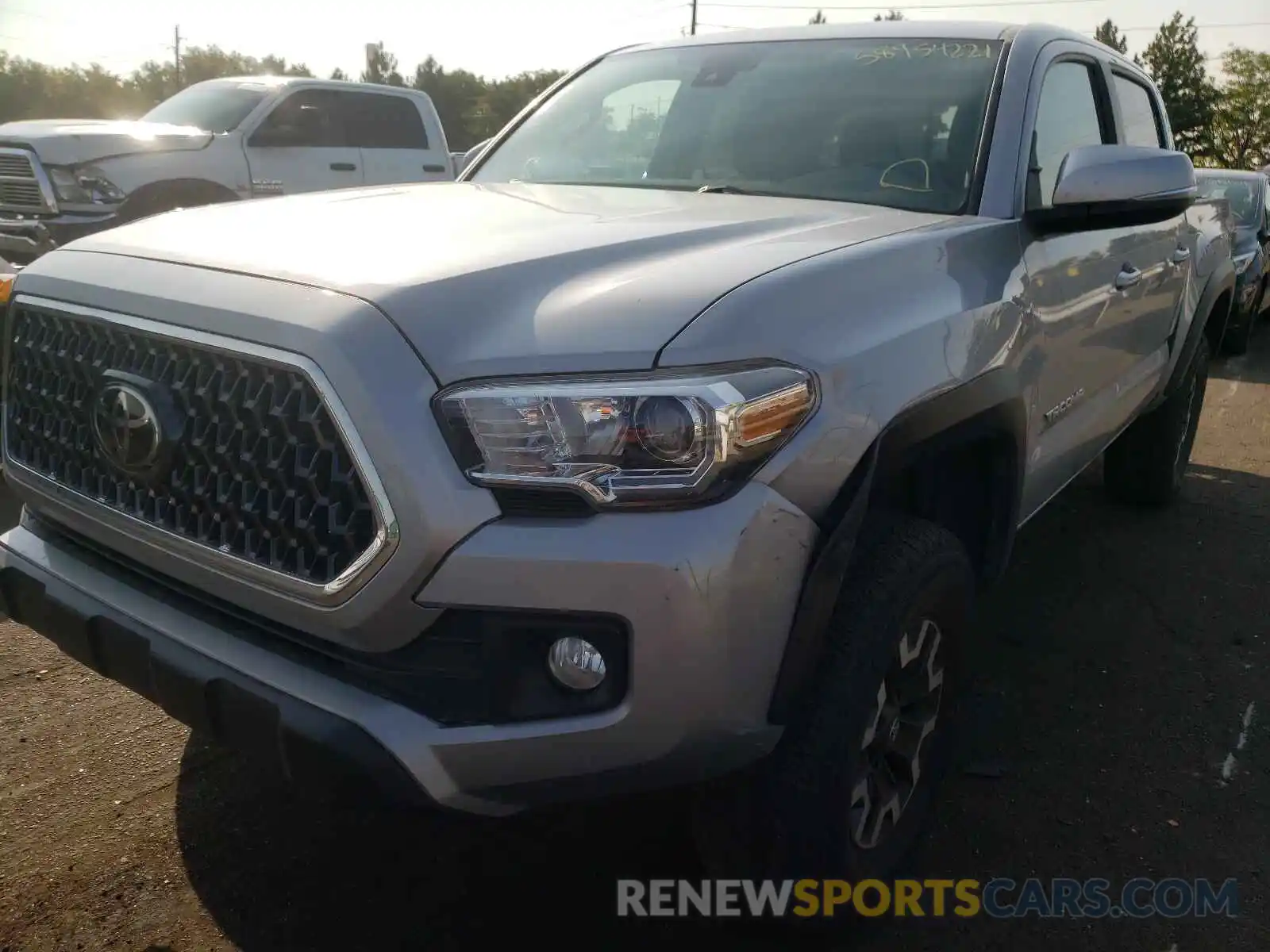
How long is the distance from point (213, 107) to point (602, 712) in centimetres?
948

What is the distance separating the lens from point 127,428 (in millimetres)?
2041

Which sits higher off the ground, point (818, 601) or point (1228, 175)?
point (1228, 175)

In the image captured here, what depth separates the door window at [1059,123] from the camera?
3033 millimetres

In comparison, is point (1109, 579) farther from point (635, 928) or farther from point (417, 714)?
point (417, 714)


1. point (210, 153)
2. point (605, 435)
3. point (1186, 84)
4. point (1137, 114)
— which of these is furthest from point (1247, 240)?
point (1186, 84)

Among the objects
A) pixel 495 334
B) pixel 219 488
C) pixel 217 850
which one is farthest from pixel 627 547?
pixel 217 850

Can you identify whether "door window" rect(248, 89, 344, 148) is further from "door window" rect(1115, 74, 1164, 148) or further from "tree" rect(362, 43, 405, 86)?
"tree" rect(362, 43, 405, 86)

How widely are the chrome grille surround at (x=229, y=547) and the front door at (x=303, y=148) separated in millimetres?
7493

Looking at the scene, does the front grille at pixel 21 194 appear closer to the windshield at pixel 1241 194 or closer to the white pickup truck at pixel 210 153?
the white pickup truck at pixel 210 153

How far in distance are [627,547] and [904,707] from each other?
1.03 metres

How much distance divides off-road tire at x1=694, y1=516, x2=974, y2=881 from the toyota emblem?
1.18 meters

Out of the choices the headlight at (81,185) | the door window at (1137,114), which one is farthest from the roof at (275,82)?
the door window at (1137,114)

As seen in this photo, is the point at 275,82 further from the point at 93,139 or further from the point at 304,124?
the point at 93,139

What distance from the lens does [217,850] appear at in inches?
99.9
